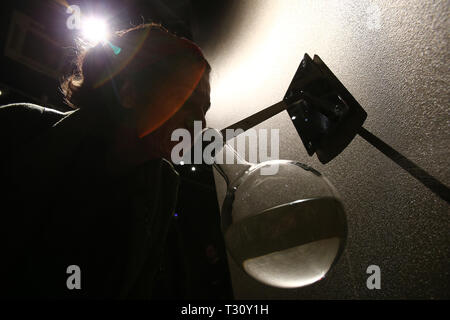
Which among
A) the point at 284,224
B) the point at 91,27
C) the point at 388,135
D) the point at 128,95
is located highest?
the point at 91,27

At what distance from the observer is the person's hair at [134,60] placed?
2.20 ft

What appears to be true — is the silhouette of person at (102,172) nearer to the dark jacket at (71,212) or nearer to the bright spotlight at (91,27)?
the dark jacket at (71,212)

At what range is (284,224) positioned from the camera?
0.32 meters

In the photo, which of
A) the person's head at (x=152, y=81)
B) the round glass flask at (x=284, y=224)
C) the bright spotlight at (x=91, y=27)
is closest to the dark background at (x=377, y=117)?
the round glass flask at (x=284, y=224)

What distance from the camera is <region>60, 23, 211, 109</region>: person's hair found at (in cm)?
67

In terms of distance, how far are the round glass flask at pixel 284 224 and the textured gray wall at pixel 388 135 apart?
0.15 meters

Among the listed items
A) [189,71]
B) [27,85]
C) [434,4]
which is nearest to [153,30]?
[189,71]

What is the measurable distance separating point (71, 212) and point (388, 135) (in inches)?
25.0

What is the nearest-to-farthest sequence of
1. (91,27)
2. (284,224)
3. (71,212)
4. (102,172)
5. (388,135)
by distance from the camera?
(284,224)
(388,135)
(71,212)
(102,172)
(91,27)

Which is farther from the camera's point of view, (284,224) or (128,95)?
(128,95)

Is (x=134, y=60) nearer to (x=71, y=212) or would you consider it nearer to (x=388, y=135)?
(x=71, y=212)

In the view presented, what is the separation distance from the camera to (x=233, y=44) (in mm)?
1096

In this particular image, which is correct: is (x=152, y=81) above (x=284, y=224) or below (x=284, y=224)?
above

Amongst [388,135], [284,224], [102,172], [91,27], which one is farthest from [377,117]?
[91,27]
